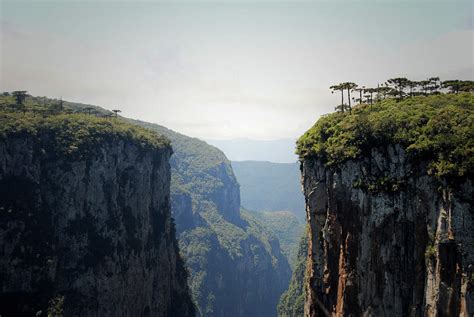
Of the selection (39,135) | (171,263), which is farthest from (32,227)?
(171,263)

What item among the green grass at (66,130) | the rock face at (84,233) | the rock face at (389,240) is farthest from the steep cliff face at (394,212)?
the green grass at (66,130)

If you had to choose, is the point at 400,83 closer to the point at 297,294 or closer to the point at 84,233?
the point at 84,233

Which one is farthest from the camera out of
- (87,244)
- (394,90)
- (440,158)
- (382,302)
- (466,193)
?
(87,244)

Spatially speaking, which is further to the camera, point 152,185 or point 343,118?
point 152,185

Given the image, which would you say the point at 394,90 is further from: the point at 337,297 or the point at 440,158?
the point at 337,297

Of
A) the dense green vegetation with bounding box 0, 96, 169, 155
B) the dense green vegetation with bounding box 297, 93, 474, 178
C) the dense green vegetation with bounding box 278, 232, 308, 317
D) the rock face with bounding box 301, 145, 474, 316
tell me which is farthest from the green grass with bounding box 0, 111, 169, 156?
the dense green vegetation with bounding box 278, 232, 308, 317

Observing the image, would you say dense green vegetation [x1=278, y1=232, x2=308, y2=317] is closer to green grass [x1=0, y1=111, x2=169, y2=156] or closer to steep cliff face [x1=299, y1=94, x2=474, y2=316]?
green grass [x1=0, y1=111, x2=169, y2=156]
